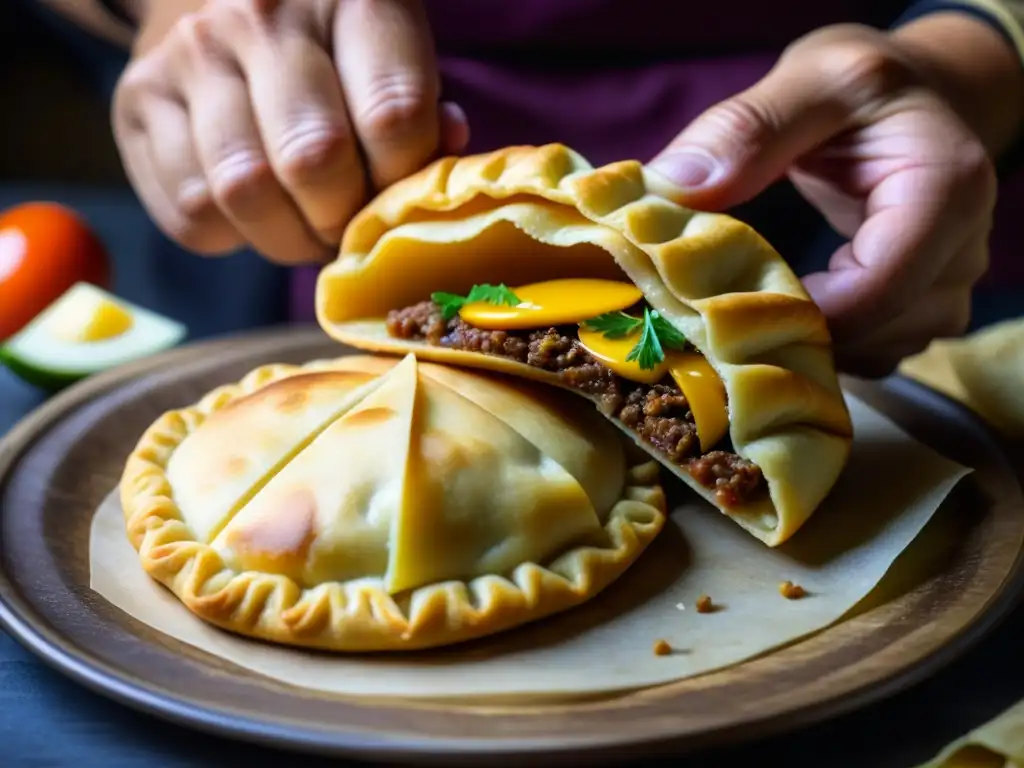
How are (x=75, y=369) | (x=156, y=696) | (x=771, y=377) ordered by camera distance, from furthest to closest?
(x=75, y=369), (x=771, y=377), (x=156, y=696)

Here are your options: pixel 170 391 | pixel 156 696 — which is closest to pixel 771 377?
pixel 156 696

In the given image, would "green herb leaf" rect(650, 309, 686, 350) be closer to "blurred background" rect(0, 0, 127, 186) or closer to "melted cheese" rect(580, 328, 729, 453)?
"melted cheese" rect(580, 328, 729, 453)

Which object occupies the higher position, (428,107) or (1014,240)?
(428,107)

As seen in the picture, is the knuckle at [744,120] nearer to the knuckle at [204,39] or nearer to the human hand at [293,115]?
the human hand at [293,115]

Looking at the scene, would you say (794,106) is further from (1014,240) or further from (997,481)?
(1014,240)

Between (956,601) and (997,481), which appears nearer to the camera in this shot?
(956,601)

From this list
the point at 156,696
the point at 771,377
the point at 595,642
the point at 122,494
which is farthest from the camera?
the point at 122,494

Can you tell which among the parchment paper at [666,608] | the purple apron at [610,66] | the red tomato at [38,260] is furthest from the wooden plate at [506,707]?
the purple apron at [610,66]
